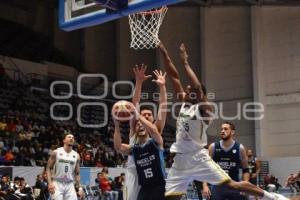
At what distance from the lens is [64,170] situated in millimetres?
9234

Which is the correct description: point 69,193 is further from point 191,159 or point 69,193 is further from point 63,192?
point 191,159

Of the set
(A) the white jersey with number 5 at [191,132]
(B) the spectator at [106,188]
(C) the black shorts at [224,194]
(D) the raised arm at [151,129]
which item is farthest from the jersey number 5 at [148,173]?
(B) the spectator at [106,188]

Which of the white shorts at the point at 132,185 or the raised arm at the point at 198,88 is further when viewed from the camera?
the raised arm at the point at 198,88

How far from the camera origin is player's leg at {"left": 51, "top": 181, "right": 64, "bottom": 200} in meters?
8.92

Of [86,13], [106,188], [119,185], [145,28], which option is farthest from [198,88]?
[119,185]

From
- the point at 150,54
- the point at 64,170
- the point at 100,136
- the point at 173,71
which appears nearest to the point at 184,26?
the point at 150,54

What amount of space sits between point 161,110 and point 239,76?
21.2 m

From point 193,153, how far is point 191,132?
26cm

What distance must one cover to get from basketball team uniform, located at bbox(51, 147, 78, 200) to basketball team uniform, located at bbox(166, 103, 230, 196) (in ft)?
10.3

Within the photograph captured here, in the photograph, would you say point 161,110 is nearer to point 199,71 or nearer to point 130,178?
point 130,178

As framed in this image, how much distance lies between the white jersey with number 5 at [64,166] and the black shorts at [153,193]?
146 inches

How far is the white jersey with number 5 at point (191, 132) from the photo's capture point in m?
6.47

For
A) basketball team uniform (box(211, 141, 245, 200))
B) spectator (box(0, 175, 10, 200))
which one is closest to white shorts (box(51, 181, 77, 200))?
basketball team uniform (box(211, 141, 245, 200))

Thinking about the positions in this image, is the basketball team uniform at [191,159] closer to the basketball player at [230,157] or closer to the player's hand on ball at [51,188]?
the basketball player at [230,157]
